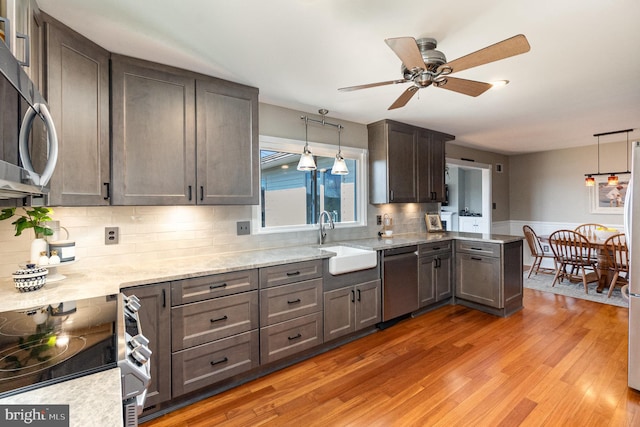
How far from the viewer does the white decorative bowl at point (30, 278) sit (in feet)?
5.19

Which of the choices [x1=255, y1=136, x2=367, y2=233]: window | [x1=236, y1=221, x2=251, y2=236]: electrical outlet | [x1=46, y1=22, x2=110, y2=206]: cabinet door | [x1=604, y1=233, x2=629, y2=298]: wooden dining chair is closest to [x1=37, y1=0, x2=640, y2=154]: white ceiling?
[x1=46, y1=22, x2=110, y2=206]: cabinet door

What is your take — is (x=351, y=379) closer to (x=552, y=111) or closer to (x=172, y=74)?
(x=172, y=74)

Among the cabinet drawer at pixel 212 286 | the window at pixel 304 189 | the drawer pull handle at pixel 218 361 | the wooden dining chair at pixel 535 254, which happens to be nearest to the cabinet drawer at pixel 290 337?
the drawer pull handle at pixel 218 361

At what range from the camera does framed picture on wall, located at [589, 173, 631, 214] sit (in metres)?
5.02

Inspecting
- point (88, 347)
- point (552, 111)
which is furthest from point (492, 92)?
point (88, 347)

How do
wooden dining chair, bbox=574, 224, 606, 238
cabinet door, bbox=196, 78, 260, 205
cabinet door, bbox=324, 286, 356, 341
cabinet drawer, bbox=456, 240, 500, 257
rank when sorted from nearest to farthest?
1. cabinet door, bbox=196, 78, 260, 205
2. cabinet door, bbox=324, 286, 356, 341
3. cabinet drawer, bbox=456, 240, 500, 257
4. wooden dining chair, bbox=574, 224, 606, 238

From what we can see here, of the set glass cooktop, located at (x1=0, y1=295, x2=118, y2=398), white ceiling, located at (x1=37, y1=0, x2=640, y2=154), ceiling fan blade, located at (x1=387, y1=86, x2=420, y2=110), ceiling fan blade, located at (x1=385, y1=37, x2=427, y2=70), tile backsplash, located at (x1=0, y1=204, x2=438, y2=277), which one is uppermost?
white ceiling, located at (x1=37, y1=0, x2=640, y2=154)

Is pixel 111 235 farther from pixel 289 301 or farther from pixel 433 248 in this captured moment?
pixel 433 248

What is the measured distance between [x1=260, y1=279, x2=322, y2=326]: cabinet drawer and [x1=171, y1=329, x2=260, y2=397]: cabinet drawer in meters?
0.17

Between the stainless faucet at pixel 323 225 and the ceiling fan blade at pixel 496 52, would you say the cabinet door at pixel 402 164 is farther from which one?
the ceiling fan blade at pixel 496 52

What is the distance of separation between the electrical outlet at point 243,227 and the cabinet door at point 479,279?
265cm

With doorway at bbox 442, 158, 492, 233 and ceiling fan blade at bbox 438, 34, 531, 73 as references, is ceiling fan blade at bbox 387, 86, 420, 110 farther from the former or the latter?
doorway at bbox 442, 158, 492, 233

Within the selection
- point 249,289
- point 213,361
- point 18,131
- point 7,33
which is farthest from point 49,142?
point 213,361

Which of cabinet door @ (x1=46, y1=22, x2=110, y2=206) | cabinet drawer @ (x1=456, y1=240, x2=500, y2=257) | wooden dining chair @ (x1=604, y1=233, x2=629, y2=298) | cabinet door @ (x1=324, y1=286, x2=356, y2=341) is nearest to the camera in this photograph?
cabinet door @ (x1=46, y1=22, x2=110, y2=206)
